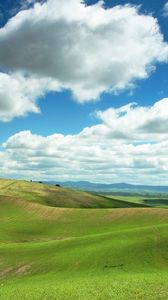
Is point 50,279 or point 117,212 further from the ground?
point 117,212

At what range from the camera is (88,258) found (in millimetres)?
67625

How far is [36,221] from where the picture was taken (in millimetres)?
135750

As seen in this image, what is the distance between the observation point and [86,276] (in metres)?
57.8

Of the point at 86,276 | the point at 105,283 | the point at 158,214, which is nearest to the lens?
the point at 105,283

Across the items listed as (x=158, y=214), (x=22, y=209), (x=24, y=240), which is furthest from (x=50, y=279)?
(x=22, y=209)

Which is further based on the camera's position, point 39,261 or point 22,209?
point 22,209

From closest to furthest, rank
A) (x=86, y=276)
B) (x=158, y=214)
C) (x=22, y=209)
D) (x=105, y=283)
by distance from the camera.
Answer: (x=105, y=283)
(x=86, y=276)
(x=158, y=214)
(x=22, y=209)

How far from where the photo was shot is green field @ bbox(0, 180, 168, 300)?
1726 inches

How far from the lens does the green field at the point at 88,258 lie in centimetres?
4384

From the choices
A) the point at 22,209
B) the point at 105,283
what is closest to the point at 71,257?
the point at 105,283

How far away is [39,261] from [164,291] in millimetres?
36552

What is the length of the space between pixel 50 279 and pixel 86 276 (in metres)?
5.24

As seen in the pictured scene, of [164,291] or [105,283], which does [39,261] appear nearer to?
[105,283]

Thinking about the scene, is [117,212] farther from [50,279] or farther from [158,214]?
[50,279]
